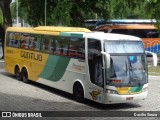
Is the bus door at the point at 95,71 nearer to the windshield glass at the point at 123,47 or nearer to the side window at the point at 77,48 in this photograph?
the windshield glass at the point at 123,47

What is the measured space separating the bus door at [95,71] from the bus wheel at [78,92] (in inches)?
31.1

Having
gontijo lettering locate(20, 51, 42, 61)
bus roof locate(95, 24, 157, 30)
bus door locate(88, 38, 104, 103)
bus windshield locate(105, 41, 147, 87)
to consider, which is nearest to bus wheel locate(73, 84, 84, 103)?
bus door locate(88, 38, 104, 103)

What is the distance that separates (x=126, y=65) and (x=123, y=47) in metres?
0.74

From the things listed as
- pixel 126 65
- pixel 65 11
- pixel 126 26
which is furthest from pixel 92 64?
pixel 126 26

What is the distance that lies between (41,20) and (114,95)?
21411 mm

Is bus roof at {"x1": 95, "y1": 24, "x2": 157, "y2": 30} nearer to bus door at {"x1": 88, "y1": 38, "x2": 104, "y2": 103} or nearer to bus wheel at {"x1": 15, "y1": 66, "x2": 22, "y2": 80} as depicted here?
bus wheel at {"x1": 15, "y1": 66, "x2": 22, "y2": 80}

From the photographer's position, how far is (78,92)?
48.7ft

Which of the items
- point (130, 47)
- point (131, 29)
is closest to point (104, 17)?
point (131, 29)

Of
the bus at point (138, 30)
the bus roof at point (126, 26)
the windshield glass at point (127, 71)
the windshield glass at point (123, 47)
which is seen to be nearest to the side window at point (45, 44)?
Result: the windshield glass at point (123, 47)

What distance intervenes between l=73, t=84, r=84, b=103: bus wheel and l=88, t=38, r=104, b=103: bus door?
0.79m

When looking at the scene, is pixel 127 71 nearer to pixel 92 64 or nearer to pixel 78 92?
pixel 92 64

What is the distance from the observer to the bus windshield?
→ 1319 cm

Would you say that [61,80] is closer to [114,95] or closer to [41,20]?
[114,95]

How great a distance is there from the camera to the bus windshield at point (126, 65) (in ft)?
43.3
